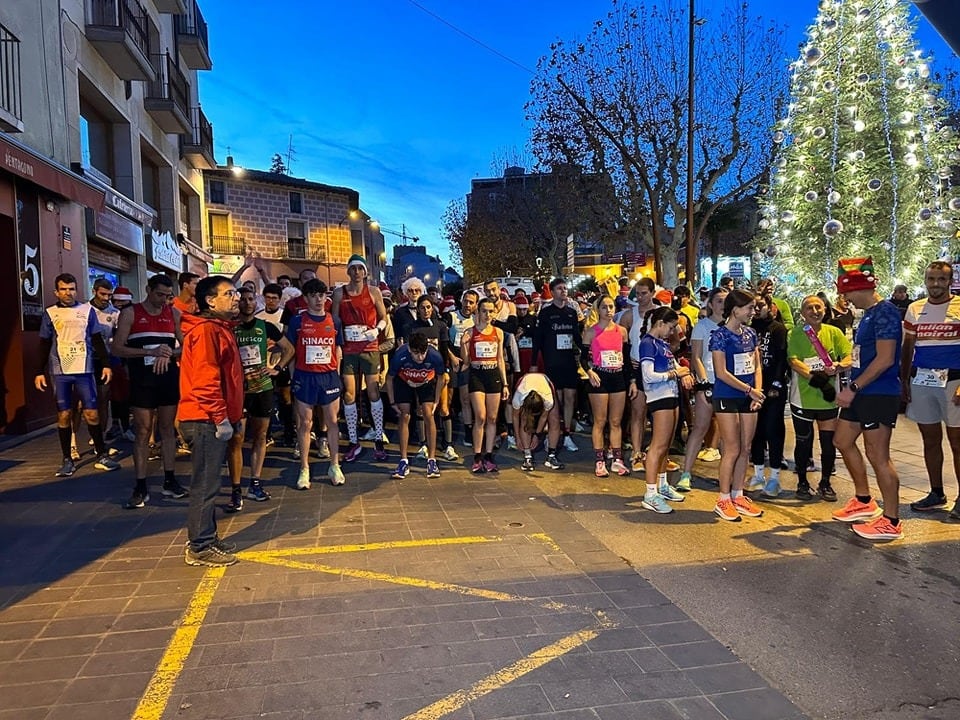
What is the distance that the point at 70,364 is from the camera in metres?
6.79

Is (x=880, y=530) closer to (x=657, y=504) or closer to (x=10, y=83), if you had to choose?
(x=657, y=504)

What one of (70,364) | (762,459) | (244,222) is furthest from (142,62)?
(244,222)

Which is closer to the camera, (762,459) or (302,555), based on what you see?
(302,555)

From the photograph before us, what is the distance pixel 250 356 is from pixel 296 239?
1662 inches

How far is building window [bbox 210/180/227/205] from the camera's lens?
42.2 metres

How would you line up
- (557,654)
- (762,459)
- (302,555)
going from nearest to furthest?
(557,654), (302,555), (762,459)

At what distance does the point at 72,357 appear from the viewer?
6805 millimetres

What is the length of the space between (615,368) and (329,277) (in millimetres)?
40712

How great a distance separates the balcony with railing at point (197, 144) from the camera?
2147 cm

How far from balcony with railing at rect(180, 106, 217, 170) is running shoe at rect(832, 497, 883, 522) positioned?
2101cm

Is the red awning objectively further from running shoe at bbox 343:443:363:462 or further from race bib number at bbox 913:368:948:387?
race bib number at bbox 913:368:948:387

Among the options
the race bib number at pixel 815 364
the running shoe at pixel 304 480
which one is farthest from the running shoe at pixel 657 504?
the running shoe at pixel 304 480

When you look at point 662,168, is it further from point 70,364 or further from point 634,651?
point 634,651

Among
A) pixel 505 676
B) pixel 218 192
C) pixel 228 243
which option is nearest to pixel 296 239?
pixel 228 243
